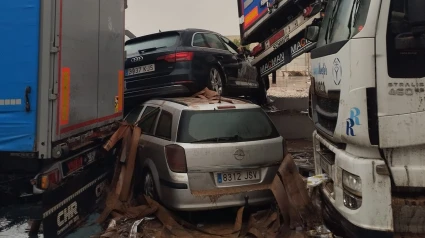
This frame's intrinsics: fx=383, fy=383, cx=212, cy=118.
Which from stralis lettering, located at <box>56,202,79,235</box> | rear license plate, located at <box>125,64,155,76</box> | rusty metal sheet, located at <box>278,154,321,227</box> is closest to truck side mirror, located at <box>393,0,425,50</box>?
rusty metal sheet, located at <box>278,154,321,227</box>

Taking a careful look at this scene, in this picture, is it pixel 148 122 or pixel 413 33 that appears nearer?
pixel 413 33

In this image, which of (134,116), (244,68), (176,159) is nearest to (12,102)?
(176,159)

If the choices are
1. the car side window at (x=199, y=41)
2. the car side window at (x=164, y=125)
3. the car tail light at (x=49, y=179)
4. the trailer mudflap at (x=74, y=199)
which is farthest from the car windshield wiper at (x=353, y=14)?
the car side window at (x=199, y=41)

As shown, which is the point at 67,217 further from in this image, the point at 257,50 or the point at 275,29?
the point at 275,29

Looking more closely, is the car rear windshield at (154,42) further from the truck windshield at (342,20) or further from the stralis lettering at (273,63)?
the truck windshield at (342,20)

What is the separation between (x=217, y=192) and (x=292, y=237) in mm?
918

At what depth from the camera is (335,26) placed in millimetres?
3811

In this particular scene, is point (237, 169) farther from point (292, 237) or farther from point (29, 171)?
point (29, 171)

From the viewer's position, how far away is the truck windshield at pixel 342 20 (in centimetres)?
308

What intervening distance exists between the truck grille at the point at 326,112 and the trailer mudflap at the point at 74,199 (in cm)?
269

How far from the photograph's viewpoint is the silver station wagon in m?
4.24

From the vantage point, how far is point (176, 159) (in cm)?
428

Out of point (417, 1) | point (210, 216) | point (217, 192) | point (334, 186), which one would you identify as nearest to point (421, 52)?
point (417, 1)

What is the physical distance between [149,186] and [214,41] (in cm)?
402
